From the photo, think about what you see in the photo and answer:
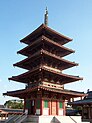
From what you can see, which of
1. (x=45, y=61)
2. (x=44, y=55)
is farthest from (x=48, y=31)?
(x=45, y=61)

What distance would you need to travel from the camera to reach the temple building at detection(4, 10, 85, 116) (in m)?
26.6

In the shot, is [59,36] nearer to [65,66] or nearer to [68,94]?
[65,66]

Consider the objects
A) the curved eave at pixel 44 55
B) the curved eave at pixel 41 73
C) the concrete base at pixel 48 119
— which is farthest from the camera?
the curved eave at pixel 44 55

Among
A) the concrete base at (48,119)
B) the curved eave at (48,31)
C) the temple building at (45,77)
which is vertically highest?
the curved eave at (48,31)

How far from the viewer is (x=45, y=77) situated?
2845 centimetres

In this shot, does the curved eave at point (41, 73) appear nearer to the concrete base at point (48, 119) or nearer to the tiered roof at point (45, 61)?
the tiered roof at point (45, 61)

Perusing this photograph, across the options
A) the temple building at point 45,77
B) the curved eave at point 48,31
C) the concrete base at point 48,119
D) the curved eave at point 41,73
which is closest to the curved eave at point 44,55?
the temple building at point 45,77

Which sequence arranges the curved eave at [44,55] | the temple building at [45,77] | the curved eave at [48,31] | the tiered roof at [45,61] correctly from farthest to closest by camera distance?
the curved eave at [48,31]
the curved eave at [44,55]
the tiered roof at [45,61]
the temple building at [45,77]

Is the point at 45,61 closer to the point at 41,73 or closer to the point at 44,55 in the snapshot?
the point at 44,55

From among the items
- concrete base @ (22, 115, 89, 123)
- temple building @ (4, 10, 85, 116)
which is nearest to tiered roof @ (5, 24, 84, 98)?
temple building @ (4, 10, 85, 116)

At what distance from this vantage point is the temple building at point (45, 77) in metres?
26.6

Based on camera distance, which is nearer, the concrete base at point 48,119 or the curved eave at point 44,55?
the concrete base at point 48,119

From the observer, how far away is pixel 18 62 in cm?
3147

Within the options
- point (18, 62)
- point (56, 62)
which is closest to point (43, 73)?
point (56, 62)
